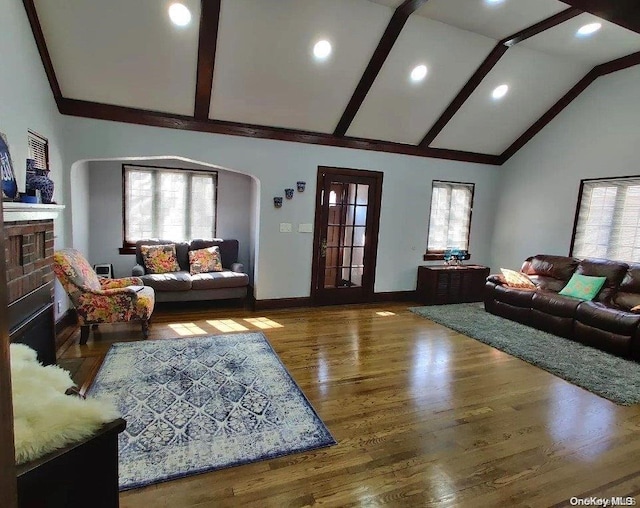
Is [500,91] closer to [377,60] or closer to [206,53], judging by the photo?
[377,60]

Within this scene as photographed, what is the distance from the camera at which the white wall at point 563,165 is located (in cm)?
490

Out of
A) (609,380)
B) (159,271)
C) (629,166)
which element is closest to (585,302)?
(609,380)

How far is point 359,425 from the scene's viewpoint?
2.50 metres

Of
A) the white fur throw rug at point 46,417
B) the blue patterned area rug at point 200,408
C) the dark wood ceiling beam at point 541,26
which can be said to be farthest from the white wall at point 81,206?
the dark wood ceiling beam at point 541,26

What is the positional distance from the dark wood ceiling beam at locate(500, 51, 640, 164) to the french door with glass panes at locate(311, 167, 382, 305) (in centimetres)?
265

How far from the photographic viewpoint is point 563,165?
5.64 meters

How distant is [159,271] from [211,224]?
128 centimetres

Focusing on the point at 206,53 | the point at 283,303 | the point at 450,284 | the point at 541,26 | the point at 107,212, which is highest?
the point at 541,26

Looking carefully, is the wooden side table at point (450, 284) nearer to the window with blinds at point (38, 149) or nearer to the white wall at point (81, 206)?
the white wall at point (81, 206)

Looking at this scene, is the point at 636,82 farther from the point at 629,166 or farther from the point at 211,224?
the point at 211,224

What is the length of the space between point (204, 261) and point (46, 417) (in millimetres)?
4421

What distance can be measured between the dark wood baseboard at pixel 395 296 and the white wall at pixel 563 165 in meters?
1.88

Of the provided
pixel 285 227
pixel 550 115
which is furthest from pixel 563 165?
pixel 285 227

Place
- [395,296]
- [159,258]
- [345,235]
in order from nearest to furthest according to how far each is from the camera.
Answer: [159,258] → [345,235] → [395,296]
